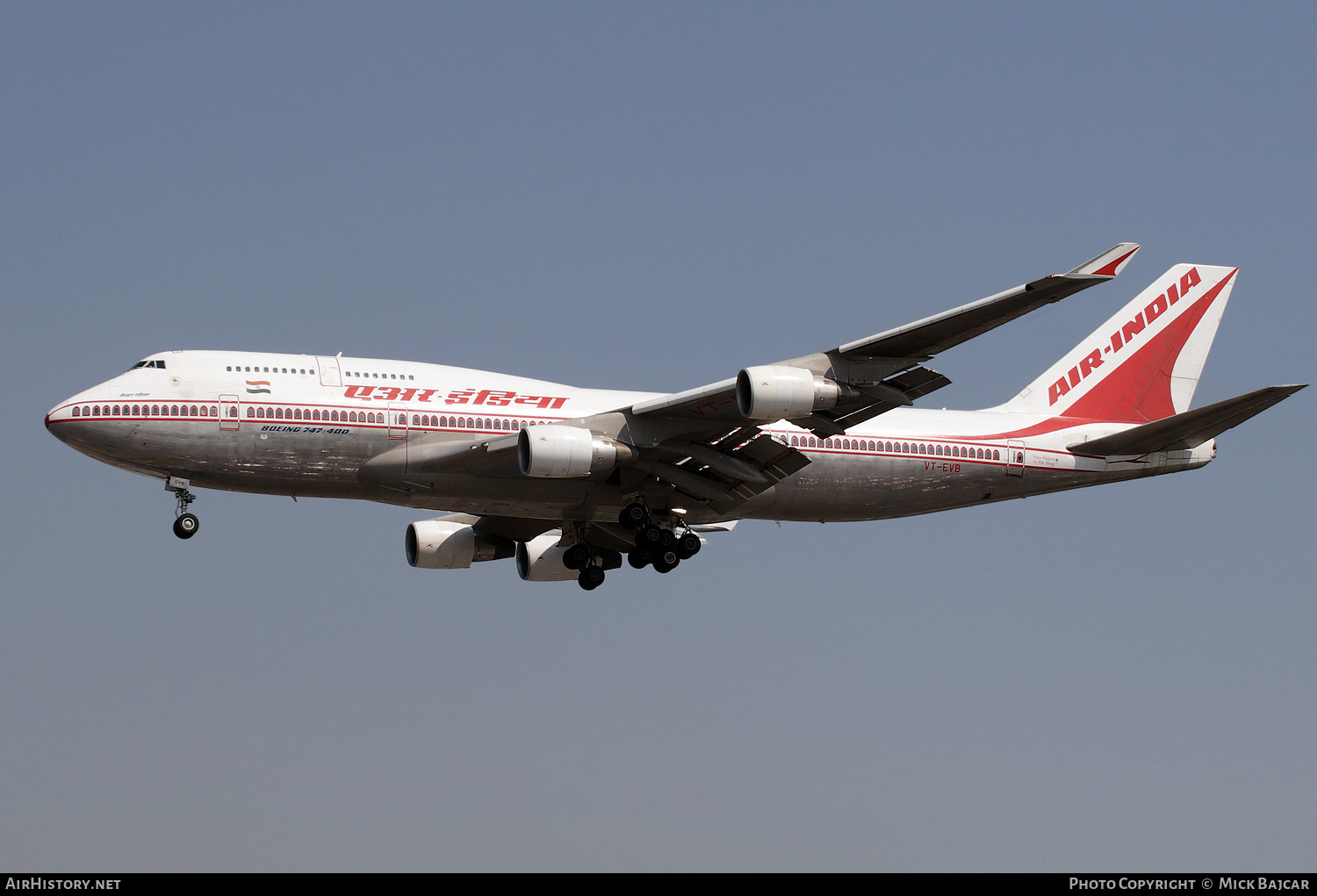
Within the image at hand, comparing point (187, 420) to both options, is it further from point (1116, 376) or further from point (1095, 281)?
point (1116, 376)

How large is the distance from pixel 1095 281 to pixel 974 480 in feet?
32.6

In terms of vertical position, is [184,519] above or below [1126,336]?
below

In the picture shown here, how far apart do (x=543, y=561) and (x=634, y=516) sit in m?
6.29

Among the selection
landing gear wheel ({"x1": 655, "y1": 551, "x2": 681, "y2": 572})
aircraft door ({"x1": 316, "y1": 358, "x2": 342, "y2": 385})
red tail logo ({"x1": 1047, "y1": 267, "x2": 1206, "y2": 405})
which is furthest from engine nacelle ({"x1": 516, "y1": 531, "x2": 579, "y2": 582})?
red tail logo ({"x1": 1047, "y1": 267, "x2": 1206, "y2": 405})

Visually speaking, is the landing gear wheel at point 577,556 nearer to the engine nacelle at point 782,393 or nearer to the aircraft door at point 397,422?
the aircraft door at point 397,422

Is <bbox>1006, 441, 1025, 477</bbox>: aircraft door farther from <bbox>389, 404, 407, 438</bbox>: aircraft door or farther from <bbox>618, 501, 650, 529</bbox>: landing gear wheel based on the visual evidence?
<bbox>389, 404, 407, 438</bbox>: aircraft door

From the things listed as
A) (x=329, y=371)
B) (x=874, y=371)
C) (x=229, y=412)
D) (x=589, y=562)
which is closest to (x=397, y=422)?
(x=329, y=371)

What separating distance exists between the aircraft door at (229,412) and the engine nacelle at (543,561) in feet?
34.6

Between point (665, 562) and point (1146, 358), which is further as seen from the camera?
point (1146, 358)

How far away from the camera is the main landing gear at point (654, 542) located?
34875mm

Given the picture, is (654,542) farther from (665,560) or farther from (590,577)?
(590,577)

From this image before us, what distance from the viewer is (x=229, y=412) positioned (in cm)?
3200
